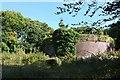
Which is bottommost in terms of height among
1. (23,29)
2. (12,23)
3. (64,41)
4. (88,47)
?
(88,47)

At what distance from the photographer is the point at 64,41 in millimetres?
26938

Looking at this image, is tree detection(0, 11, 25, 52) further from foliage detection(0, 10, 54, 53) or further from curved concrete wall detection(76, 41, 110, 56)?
curved concrete wall detection(76, 41, 110, 56)

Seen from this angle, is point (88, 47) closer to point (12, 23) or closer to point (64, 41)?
A: point (64, 41)

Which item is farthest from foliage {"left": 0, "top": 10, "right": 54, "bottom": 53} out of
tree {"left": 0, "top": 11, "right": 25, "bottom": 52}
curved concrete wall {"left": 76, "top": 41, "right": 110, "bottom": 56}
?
curved concrete wall {"left": 76, "top": 41, "right": 110, "bottom": 56}

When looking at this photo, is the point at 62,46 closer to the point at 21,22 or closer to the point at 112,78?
the point at 112,78

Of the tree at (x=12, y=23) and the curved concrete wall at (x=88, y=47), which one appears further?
the tree at (x=12, y=23)

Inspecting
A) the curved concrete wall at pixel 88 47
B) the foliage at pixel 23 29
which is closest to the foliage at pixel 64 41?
the curved concrete wall at pixel 88 47

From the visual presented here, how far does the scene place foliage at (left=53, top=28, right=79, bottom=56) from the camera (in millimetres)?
26672

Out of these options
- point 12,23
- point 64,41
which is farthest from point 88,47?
point 12,23

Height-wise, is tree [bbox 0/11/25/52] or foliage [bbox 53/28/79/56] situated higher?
tree [bbox 0/11/25/52]

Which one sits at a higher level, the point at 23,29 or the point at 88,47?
the point at 23,29

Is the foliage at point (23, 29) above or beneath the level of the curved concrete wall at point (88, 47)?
above

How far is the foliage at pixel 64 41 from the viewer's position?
2667 cm

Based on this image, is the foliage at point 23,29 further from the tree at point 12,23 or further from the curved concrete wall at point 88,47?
the curved concrete wall at point 88,47
